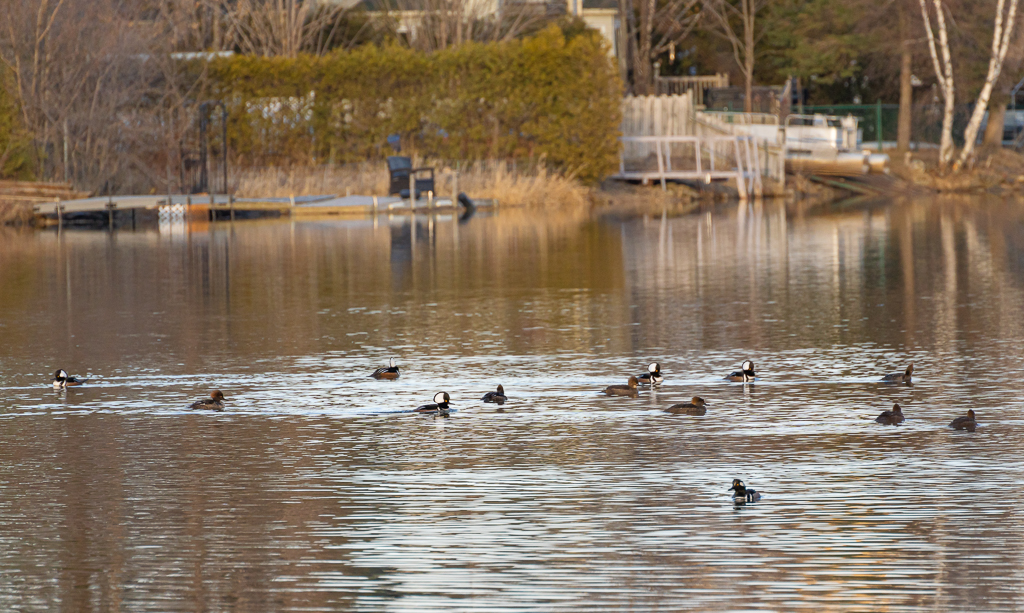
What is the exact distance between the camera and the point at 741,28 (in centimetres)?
6044

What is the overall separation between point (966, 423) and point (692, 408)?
195 centimetres

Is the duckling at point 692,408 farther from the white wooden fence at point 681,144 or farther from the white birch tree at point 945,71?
the white birch tree at point 945,71

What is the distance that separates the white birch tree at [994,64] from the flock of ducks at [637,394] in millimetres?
34516

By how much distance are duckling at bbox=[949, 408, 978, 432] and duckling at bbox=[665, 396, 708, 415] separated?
1.79m

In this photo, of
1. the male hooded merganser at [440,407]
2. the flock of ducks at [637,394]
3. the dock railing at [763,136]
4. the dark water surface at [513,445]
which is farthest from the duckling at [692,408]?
the dock railing at [763,136]

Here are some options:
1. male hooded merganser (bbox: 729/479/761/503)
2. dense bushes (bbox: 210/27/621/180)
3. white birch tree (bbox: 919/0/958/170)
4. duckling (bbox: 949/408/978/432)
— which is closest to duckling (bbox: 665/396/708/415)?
duckling (bbox: 949/408/978/432)

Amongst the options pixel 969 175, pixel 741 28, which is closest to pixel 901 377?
pixel 969 175

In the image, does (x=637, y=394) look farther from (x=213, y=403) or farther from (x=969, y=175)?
(x=969, y=175)

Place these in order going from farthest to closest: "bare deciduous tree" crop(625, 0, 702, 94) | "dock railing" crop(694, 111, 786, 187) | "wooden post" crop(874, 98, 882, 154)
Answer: "bare deciduous tree" crop(625, 0, 702, 94), "wooden post" crop(874, 98, 882, 154), "dock railing" crop(694, 111, 786, 187)

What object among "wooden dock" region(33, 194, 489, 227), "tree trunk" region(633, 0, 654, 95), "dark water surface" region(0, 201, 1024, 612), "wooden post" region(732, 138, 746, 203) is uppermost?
"tree trunk" region(633, 0, 654, 95)

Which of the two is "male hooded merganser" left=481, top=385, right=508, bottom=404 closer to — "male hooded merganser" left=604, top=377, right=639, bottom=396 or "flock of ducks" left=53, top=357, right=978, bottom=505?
"flock of ducks" left=53, top=357, right=978, bottom=505

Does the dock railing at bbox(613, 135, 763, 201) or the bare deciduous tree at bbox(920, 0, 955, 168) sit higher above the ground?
the bare deciduous tree at bbox(920, 0, 955, 168)

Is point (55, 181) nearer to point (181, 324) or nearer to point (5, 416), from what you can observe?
point (181, 324)

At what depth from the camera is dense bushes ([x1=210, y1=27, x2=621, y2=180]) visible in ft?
136
